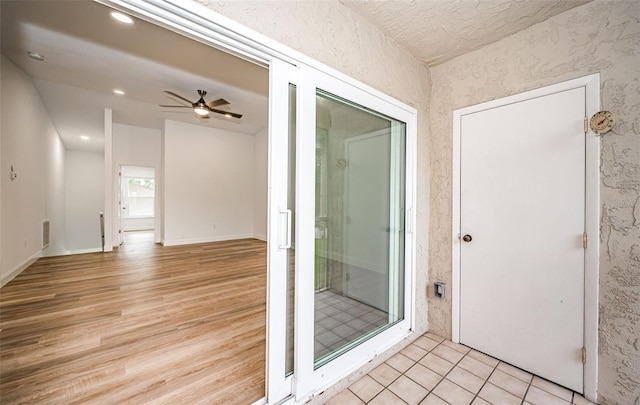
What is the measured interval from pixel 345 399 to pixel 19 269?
201 inches

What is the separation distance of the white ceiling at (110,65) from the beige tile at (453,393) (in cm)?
384

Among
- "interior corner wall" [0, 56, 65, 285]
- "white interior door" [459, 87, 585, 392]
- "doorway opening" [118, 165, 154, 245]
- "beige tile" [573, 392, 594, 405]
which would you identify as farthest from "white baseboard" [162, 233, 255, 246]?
"beige tile" [573, 392, 594, 405]

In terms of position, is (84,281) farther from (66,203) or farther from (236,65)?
(66,203)

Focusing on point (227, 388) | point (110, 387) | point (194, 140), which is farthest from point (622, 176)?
point (194, 140)

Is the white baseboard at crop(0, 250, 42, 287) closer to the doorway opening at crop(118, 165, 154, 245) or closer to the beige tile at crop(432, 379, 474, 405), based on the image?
the beige tile at crop(432, 379, 474, 405)

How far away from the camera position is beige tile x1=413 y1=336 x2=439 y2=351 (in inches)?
81.4

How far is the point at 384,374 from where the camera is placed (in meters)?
1.73

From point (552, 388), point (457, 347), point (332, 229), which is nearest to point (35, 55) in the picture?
point (332, 229)

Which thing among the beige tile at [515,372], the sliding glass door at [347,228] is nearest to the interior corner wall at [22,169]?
the sliding glass door at [347,228]

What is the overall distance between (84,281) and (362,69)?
174 inches

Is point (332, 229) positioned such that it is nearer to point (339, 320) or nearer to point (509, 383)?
point (339, 320)

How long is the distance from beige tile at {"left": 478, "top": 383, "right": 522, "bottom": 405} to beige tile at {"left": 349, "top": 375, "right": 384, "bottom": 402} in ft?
2.15

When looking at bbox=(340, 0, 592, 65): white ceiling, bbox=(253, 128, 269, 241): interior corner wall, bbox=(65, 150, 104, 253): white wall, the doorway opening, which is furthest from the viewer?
the doorway opening

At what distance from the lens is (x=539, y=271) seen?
1.74 metres
